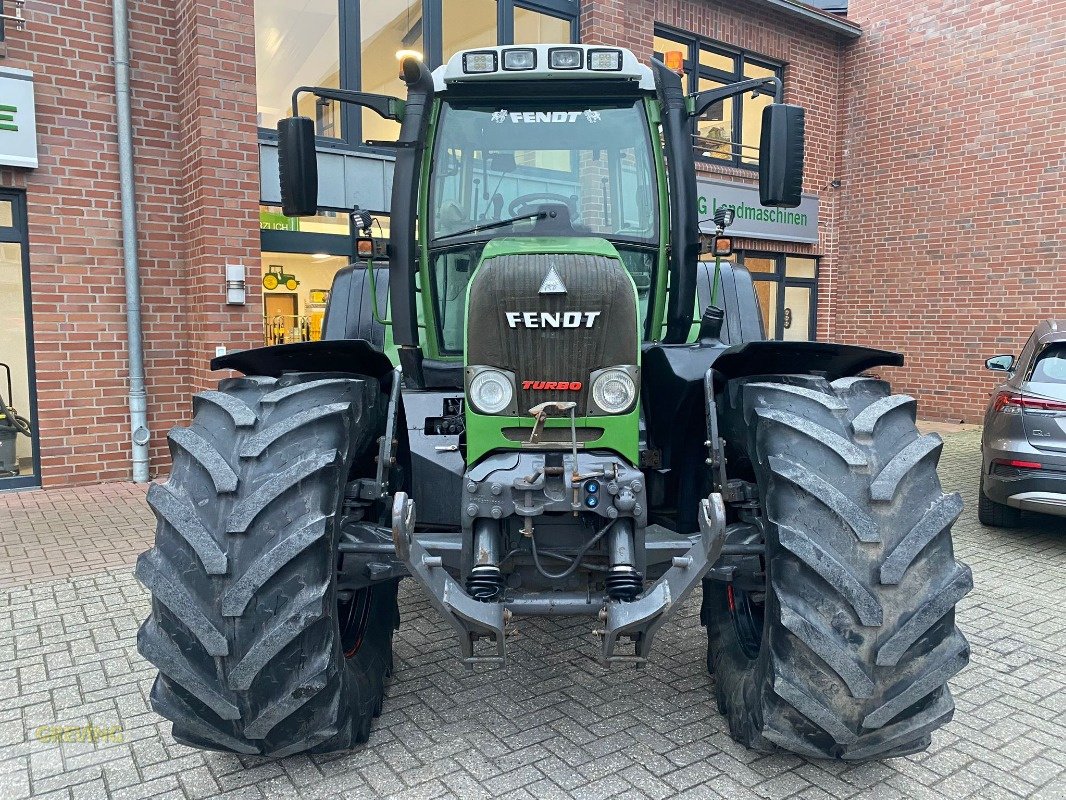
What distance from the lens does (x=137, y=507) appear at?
6926 mm

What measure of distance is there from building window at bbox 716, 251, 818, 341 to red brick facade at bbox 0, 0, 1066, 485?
0.23 metres

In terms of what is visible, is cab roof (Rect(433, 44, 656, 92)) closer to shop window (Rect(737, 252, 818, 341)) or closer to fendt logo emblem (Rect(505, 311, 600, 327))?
fendt logo emblem (Rect(505, 311, 600, 327))

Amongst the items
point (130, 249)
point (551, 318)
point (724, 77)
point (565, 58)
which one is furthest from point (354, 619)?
point (724, 77)

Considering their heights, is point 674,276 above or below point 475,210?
below

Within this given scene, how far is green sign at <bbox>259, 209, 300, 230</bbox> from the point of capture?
8.43 meters

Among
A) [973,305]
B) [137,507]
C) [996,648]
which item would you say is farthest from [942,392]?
[137,507]

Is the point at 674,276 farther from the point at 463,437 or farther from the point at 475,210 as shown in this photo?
the point at 463,437

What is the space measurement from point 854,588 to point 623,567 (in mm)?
730

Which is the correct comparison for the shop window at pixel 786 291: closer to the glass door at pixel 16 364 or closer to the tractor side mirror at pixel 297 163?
the glass door at pixel 16 364

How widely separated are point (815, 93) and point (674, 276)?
448 inches

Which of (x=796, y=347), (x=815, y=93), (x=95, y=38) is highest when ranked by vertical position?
(x=815, y=93)

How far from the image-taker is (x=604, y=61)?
3.35 m

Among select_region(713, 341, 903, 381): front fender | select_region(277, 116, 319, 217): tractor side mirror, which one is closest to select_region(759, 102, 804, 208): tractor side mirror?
select_region(713, 341, 903, 381): front fender

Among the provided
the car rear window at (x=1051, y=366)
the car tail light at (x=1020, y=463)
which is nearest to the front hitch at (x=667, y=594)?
the car tail light at (x=1020, y=463)
